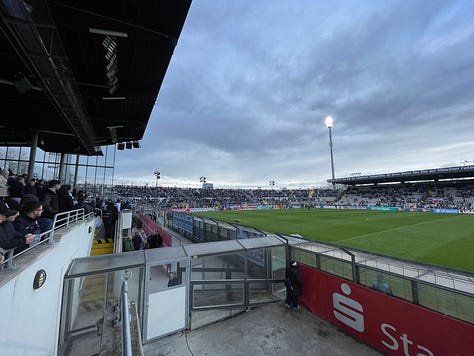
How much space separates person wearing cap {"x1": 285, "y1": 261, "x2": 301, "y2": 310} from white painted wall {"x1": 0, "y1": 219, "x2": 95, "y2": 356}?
5.85 meters

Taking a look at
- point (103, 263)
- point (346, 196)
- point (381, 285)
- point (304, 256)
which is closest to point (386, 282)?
point (381, 285)

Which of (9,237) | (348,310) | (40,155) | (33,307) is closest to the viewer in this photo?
(9,237)

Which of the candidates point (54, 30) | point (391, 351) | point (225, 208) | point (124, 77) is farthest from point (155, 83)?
point (225, 208)

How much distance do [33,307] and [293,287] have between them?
6.15 metres

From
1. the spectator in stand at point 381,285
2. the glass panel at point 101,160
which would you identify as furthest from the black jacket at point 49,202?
the glass panel at point 101,160

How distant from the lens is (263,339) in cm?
553

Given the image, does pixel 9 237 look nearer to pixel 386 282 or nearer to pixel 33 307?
pixel 33 307

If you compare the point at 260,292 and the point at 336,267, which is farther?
the point at 260,292

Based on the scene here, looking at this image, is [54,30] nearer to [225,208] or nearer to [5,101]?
[5,101]

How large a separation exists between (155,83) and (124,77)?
1.08m

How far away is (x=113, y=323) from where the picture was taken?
2.78 m

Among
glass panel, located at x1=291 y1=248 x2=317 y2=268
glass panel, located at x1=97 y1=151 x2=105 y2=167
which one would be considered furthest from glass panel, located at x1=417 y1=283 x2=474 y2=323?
glass panel, located at x1=97 y1=151 x2=105 y2=167

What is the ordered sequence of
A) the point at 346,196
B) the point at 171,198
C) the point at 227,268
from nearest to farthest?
the point at 227,268
the point at 171,198
the point at 346,196

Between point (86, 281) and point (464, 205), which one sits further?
point (464, 205)
